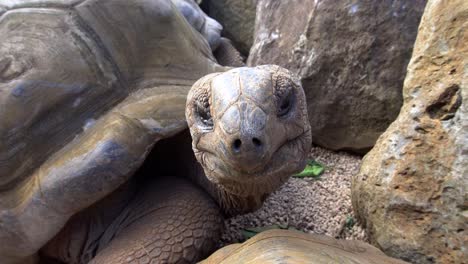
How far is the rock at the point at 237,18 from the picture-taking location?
3.46 meters

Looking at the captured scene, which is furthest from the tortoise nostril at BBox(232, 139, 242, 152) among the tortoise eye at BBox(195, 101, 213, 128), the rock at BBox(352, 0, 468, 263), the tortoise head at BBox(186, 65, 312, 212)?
the rock at BBox(352, 0, 468, 263)

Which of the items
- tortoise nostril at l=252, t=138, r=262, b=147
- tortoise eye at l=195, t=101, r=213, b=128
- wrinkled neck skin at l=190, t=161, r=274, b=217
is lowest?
wrinkled neck skin at l=190, t=161, r=274, b=217

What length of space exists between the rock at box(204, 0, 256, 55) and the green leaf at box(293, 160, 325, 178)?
1.52m

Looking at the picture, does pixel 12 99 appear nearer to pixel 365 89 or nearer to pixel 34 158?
pixel 34 158

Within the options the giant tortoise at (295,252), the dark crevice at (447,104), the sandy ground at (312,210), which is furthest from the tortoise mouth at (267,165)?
the sandy ground at (312,210)

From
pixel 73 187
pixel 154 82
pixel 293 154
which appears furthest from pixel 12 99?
pixel 293 154

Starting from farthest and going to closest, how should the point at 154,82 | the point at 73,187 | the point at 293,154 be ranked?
the point at 154,82
the point at 73,187
the point at 293,154

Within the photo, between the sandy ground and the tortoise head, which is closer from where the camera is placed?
the tortoise head

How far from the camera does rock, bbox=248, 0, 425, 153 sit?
6.79 feet

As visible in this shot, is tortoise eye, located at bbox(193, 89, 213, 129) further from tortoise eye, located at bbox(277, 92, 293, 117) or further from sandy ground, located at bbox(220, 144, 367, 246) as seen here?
sandy ground, located at bbox(220, 144, 367, 246)

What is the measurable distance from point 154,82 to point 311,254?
867 millimetres

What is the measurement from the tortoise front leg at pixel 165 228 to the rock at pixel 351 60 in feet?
2.79

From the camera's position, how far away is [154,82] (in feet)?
5.53

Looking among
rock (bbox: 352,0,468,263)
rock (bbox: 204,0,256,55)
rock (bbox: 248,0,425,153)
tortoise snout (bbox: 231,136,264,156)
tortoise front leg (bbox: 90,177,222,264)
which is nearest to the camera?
tortoise snout (bbox: 231,136,264,156)
